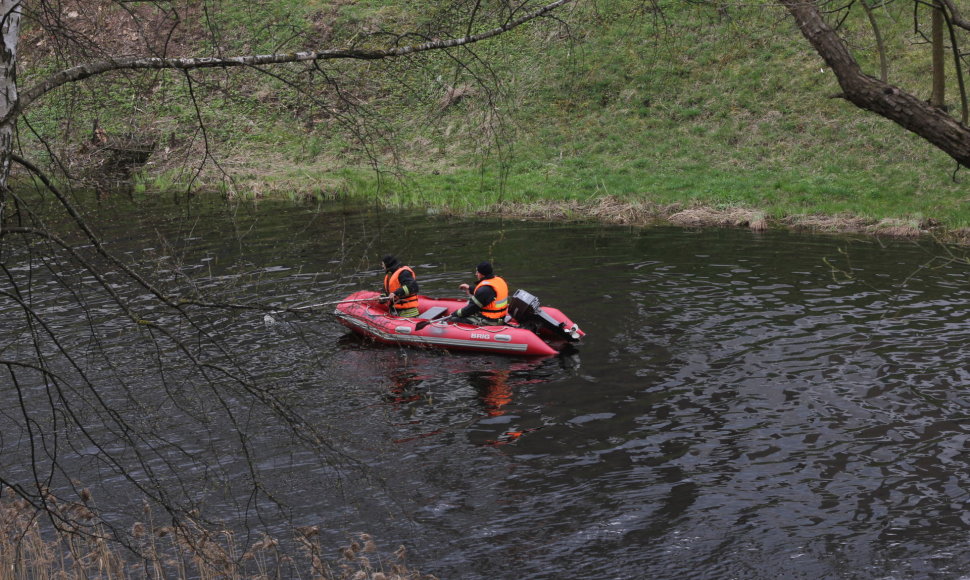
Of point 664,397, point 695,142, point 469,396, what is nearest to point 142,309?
point 469,396

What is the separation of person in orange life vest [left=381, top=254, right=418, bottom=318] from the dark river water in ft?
2.53

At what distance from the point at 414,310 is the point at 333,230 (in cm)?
790

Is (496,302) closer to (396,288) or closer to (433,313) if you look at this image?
(433,313)

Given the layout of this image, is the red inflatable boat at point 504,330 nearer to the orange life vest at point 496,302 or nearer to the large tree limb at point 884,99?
the orange life vest at point 496,302

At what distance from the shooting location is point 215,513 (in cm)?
898

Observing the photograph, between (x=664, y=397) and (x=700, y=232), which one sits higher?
(x=700, y=232)

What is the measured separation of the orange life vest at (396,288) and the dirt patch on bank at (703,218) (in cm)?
801

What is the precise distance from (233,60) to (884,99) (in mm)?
3461

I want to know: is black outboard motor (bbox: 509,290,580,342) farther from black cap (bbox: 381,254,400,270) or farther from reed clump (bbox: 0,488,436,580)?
reed clump (bbox: 0,488,436,580)

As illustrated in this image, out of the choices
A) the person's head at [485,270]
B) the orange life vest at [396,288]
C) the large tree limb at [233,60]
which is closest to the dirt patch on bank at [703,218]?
the orange life vest at [396,288]

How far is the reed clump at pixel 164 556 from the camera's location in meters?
6.93

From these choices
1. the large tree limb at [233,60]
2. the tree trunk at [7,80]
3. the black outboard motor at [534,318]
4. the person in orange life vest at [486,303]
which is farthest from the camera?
the person in orange life vest at [486,303]

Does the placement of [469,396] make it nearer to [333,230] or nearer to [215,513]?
[215,513]

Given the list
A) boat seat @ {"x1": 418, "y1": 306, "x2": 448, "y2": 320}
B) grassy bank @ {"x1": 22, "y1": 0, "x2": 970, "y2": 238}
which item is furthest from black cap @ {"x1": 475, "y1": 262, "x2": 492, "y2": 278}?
grassy bank @ {"x1": 22, "y1": 0, "x2": 970, "y2": 238}
